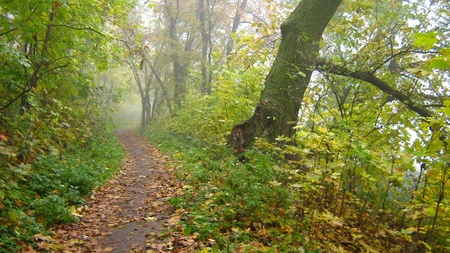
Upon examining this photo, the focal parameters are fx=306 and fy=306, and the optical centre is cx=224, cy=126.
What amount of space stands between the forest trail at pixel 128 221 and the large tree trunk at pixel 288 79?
227 cm

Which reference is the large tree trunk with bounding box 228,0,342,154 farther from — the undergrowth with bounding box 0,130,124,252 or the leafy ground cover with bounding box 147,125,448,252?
the undergrowth with bounding box 0,130,124,252

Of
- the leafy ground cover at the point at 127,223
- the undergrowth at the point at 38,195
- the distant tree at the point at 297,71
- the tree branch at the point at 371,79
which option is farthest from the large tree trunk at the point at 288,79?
the undergrowth at the point at 38,195

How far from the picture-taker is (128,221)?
17.6 feet

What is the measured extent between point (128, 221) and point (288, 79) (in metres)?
A: 4.98

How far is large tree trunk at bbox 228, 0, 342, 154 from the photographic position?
Result: 7.50m

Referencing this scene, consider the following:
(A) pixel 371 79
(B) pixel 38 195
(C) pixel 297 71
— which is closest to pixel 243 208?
(B) pixel 38 195

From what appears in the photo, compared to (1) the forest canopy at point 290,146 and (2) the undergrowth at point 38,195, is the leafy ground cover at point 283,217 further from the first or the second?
(2) the undergrowth at point 38,195

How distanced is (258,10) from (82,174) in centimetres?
1945

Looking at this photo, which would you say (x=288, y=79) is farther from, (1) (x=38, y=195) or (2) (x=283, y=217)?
(1) (x=38, y=195)

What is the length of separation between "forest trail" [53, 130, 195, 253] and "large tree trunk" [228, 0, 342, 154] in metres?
2.27

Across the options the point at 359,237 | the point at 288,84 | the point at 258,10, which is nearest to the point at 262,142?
the point at 288,84

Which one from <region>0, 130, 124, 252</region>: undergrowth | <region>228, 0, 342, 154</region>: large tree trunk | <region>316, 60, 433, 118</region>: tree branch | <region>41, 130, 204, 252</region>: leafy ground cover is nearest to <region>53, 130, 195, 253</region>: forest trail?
<region>41, 130, 204, 252</region>: leafy ground cover

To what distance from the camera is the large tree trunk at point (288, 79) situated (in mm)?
7500

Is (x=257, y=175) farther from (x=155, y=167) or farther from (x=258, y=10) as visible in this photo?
(x=258, y=10)
